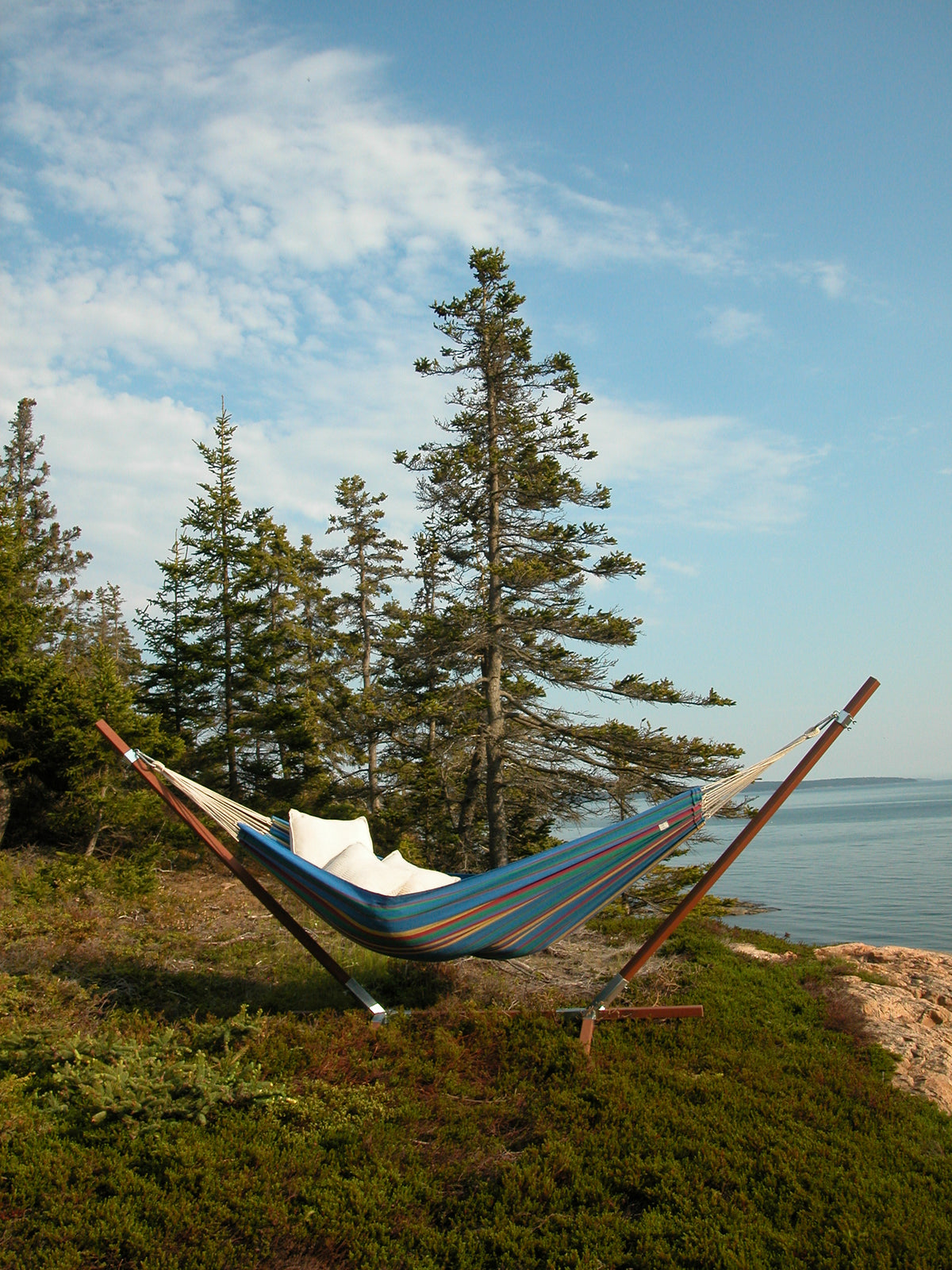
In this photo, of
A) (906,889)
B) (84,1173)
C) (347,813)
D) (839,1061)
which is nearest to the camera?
(84,1173)

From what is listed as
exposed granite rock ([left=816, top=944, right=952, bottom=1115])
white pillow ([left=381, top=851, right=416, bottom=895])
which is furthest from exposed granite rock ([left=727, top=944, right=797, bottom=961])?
white pillow ([left=381, top=851, right=416, bottom=895])

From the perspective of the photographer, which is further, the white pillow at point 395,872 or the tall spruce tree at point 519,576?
the tall spruce tree at point 519,576

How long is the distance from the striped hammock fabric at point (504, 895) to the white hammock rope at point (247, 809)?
0.15m

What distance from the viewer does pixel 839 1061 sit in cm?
489

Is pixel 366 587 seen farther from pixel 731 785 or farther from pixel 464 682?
pixel 731 785

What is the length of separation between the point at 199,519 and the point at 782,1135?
587 inches

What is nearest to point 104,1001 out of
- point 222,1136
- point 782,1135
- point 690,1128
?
point 222,1136

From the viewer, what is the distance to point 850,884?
2145 cm

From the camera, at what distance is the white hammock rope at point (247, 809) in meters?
4.74

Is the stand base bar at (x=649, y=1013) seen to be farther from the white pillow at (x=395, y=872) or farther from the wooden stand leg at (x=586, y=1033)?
the white pillow at (x=395, y=872)

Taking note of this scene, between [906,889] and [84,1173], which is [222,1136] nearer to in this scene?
[84,1173]

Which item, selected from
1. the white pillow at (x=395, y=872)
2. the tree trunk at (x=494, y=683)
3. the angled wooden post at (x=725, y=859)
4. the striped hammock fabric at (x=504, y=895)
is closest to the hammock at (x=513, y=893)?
the striped hammock fabric at (x=504, y=895)

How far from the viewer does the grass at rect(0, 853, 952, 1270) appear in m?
3.14

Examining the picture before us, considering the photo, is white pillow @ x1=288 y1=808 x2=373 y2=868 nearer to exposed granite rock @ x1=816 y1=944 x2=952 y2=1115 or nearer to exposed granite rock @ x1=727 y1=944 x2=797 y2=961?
Result: exposed granite rock @ x1=816 y1=944 x2=952 y2=1115
